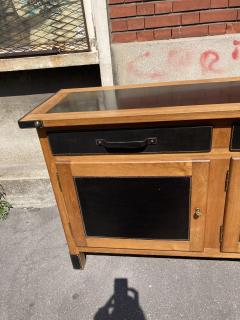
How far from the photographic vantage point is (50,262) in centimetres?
205

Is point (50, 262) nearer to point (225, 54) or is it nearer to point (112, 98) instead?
point (112, 98)

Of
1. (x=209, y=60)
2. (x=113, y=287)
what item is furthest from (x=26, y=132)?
(x=209, y=60)

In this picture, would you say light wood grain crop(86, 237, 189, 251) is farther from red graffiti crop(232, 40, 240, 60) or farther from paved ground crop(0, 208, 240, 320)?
red graffiti crop(232, 40, 240, 60)

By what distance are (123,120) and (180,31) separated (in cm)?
105

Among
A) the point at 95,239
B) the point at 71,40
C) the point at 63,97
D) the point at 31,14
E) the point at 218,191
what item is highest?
the point at 31,14

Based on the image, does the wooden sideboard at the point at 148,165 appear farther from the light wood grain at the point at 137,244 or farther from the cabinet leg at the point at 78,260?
the cabinet leg at the point at 78,260

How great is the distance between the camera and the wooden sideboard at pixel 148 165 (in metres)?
1.31

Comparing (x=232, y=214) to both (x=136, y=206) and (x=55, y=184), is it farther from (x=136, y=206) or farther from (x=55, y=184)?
(x=55, y=184)

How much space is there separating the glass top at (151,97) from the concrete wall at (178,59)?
0.37m

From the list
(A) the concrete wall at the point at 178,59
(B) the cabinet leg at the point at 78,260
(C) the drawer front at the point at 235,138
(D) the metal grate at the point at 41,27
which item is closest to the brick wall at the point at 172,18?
(A) the concrete wall at the point at 178,59

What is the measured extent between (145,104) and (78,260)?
116 centimetres

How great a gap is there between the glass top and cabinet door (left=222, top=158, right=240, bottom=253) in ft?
1.16

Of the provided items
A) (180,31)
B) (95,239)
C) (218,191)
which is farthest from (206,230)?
(180,31)

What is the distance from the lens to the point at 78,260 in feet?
6.18
